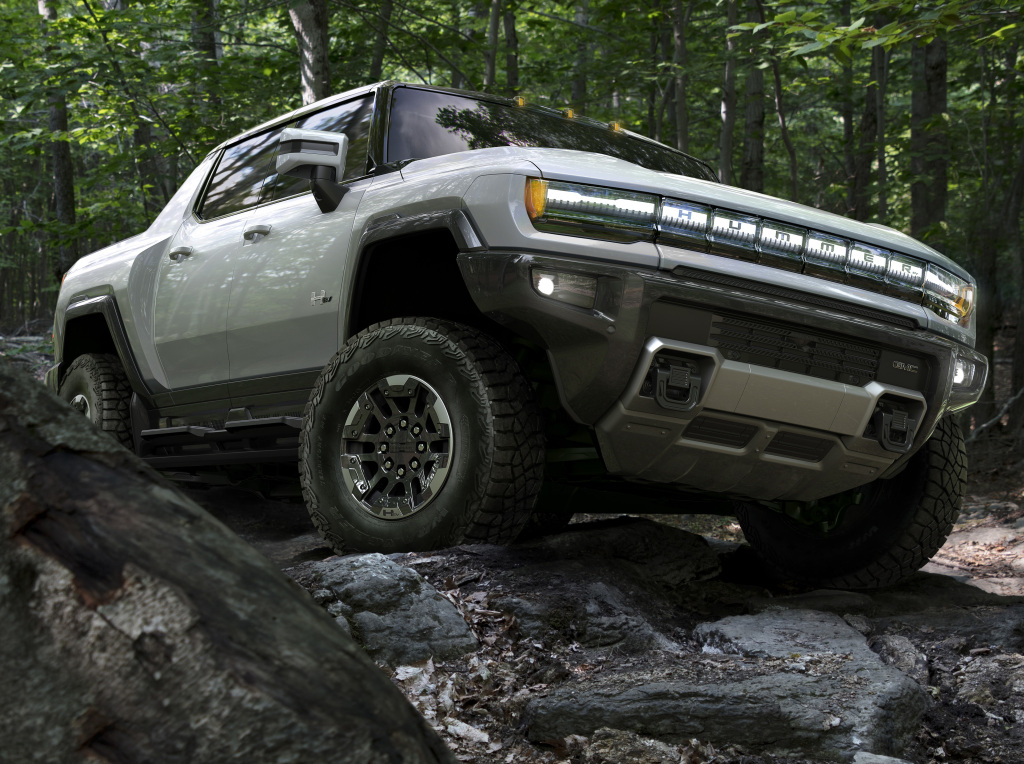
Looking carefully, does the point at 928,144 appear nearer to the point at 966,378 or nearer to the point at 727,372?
the point at 966,378

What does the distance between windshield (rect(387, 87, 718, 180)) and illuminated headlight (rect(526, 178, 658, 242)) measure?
1006 mm

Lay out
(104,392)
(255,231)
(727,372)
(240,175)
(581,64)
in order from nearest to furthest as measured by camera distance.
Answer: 1. (727,372)
2. (255,231)
3. (240,175)
4. (104,392)
5. (581,64)

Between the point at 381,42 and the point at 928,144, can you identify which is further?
the point at 381,42

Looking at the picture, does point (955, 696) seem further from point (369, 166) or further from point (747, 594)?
point (369, 166)

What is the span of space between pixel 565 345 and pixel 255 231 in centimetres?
197

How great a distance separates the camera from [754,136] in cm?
1059

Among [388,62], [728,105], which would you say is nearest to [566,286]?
[728,105]

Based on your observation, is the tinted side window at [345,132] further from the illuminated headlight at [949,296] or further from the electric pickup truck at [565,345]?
the illuminated headlight at [949,296]

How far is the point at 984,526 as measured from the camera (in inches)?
295

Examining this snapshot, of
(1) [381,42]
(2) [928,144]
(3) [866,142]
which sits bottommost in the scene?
(2) [928,144]

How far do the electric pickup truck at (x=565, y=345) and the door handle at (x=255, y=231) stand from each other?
2 cm

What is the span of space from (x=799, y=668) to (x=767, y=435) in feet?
2.52

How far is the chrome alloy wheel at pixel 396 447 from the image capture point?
10.9ft

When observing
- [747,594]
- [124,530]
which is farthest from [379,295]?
[124,530]
